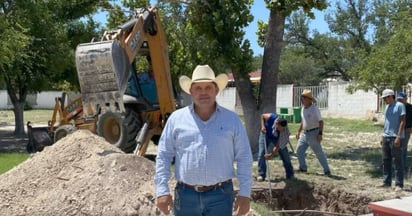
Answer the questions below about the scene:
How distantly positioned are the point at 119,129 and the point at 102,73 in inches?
113

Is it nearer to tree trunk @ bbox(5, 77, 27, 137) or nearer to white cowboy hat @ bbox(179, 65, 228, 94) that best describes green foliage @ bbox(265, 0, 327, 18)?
white cowboy hat @ bbox(179, 65, 228, 94)

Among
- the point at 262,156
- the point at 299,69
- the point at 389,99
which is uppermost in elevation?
the point at 299,69

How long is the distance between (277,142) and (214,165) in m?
6.38

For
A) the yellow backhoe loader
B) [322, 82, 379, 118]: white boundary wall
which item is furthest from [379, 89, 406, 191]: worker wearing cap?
[322, 82, 379, 118]: white boundary wall

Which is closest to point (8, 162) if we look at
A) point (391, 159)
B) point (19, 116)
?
point (391, 159)

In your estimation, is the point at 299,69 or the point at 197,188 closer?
the point at 197,188

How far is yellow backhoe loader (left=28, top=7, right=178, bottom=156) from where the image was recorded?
9.48 metres

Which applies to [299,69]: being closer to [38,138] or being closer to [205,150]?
[38,138]

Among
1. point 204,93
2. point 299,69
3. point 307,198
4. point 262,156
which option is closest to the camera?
point 204,93

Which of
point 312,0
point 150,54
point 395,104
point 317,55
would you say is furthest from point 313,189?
point 317,55

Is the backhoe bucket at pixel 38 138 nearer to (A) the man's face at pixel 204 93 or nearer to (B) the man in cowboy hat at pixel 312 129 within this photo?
(B) the man in cowboy hat at pixel 312 129

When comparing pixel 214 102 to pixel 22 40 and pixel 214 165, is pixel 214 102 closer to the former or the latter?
pixel 214 165

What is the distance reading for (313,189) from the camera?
1062 centimetres

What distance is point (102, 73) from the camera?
941cm
